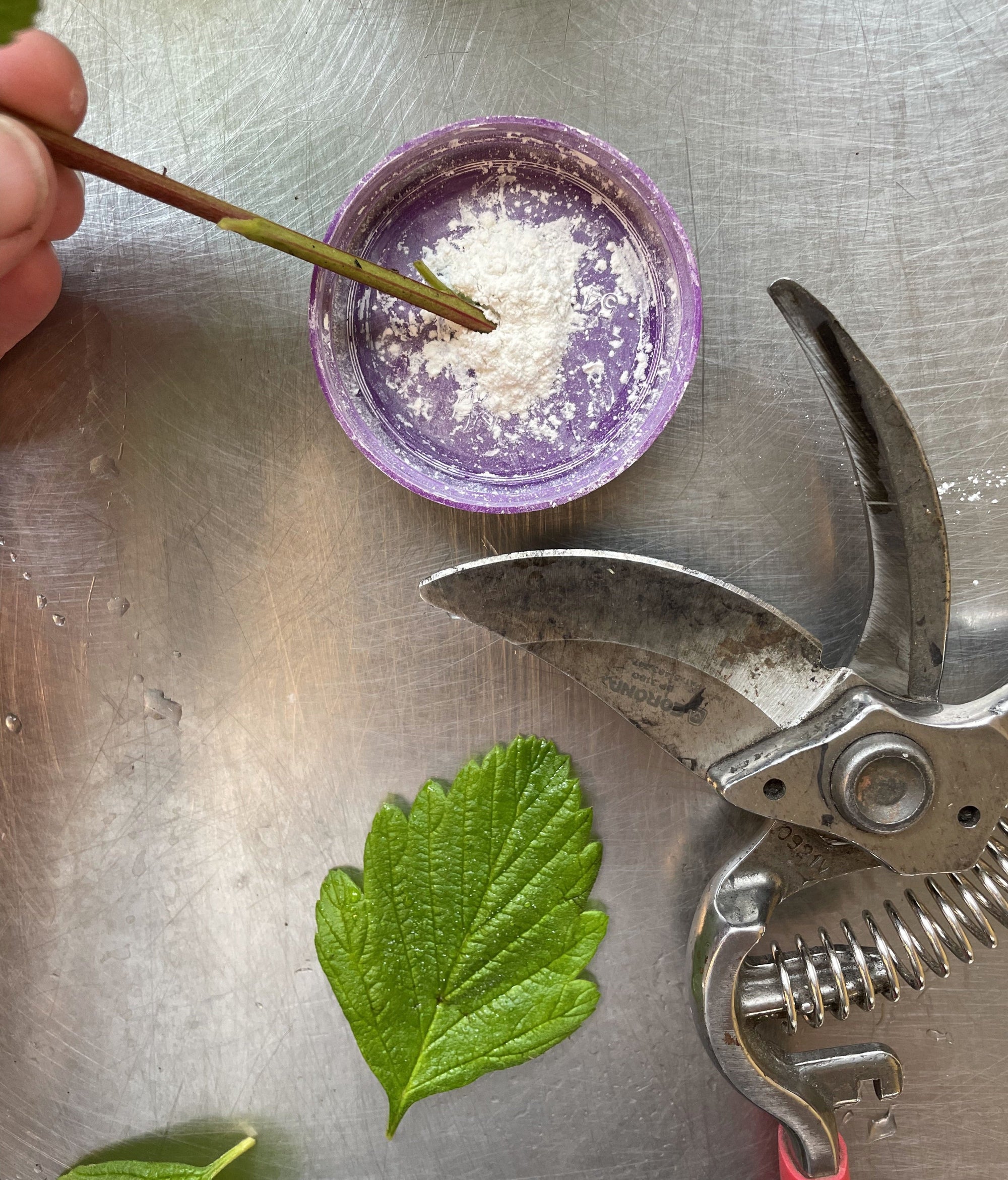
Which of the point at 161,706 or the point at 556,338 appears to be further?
the point at 161,706

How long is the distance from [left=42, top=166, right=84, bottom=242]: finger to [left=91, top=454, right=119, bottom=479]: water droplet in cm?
22

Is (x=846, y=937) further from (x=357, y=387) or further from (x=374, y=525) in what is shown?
(x=357, y=387)

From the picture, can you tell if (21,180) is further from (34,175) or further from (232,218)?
(232,218)

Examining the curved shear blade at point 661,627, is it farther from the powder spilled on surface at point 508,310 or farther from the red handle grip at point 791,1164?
the red handle grip at point 791,1164

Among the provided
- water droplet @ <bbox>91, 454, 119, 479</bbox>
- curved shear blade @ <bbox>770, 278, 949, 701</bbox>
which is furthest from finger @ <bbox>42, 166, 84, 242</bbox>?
curved shear blade @ <bbox>770, 278, 949, 701</bbox>

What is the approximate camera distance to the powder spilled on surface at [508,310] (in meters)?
0.90

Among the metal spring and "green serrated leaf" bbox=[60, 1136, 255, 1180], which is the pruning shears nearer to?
the metal spring

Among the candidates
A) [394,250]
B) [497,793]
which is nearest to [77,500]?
[394,250]

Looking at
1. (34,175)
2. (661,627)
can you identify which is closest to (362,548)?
(661,627)

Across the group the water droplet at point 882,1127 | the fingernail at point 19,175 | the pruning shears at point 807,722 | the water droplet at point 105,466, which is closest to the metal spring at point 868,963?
the pruning shears at point 807,722

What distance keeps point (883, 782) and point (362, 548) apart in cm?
57

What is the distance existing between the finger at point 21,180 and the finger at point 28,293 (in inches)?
4.0

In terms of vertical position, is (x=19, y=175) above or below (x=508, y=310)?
above

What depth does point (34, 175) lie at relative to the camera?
29.8 inches
